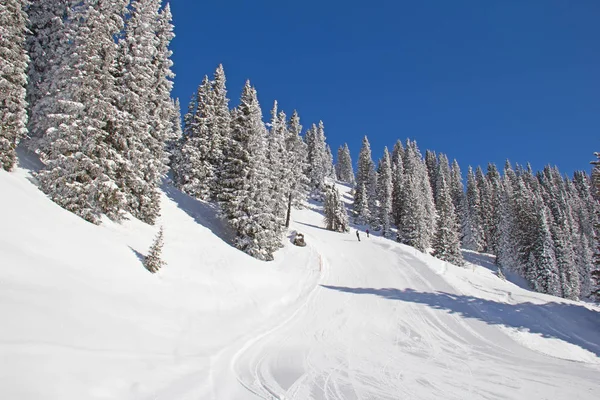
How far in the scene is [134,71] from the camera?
63.9 ft

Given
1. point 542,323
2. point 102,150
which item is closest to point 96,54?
point 102,150

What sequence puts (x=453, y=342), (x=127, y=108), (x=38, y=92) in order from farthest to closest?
(x=38, y=92) → (x=127, y=108) → (x=453, y=342)

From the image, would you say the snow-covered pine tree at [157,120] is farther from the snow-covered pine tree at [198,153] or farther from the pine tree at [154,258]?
the snow-covered pine tree at [198,153]

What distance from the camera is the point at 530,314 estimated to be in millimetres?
18203

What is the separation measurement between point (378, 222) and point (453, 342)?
Answer: 54161 millimetres

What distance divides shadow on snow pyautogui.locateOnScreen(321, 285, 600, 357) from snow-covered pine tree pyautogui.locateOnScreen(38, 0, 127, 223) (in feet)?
58.2

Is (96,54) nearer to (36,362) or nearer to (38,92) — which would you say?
(38,92)

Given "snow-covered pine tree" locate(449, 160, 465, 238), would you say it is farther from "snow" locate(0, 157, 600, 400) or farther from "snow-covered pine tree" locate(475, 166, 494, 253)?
"snow" locate(0, 157, 600, 400)

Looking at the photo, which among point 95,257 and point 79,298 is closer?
point 79,298

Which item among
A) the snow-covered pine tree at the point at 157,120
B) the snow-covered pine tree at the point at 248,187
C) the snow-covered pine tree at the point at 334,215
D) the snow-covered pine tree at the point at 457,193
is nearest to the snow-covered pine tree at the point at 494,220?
the snow-covered pine tree at the point at 457,193

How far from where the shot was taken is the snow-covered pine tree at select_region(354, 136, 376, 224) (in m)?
Result: 70.1

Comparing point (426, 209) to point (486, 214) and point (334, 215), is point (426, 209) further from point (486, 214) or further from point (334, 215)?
point (334, 215)

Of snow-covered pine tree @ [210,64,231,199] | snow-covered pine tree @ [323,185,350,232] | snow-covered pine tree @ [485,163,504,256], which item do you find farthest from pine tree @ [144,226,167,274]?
snow-covered pine tree @ [485,163,504,256]

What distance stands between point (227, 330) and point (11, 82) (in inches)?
646
